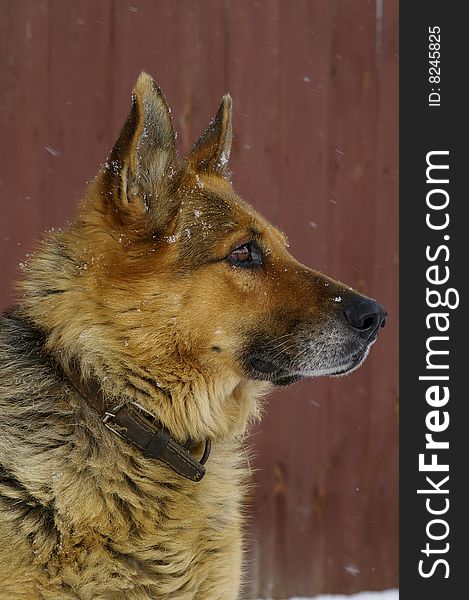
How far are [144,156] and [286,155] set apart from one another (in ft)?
10.3

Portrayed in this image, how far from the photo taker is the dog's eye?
340 cm

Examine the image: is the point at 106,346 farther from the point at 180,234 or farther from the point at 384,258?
the point at 384,258

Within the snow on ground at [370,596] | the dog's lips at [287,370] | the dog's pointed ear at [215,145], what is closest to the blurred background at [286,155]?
the snow on ground at [370,596]

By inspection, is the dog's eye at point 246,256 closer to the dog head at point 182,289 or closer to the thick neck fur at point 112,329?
the dog head at point 182,289

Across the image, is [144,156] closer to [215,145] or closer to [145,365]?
[215,145]

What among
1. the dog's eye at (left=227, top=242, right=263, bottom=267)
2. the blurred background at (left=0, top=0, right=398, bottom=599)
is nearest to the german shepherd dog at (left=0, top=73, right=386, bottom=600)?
the dog's eye at (left=227, top=242, right=263, bottom=267)

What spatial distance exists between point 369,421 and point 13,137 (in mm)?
3337

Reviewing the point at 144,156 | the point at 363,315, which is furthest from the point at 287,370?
the point at 144,156

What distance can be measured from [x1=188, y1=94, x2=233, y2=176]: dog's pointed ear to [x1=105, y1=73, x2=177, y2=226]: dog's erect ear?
38 centimetres

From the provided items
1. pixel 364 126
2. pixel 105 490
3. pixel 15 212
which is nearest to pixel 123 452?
pixel 105 490

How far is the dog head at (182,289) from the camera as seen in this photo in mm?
3197

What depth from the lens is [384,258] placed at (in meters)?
6.59

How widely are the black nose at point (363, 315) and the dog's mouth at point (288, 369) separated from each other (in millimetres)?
92

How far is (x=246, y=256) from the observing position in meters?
3.44
